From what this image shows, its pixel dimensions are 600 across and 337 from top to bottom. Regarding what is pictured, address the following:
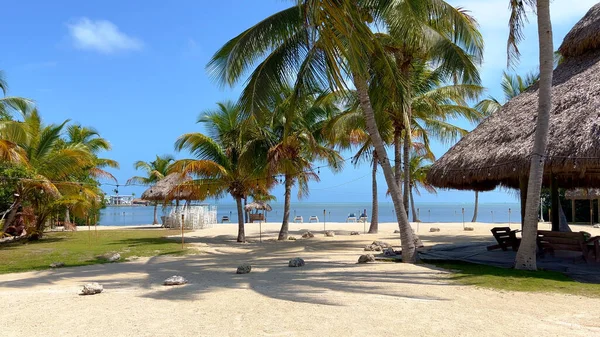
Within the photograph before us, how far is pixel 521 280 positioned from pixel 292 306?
3.66 meters

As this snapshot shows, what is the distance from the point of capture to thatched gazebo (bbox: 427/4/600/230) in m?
7.84

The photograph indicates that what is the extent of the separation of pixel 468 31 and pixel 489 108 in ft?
43.2

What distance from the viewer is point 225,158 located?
1661 cm

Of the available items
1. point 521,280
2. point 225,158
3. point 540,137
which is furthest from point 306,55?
point 225,158

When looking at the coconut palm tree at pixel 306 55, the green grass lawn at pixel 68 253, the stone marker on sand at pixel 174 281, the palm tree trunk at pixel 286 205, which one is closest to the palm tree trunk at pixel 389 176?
the coconut palm tree at pixel 306 55

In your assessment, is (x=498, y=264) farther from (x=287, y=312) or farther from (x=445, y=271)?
(x=287, y=312)

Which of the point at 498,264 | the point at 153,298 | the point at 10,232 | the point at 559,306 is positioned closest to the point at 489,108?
the point at 498,264

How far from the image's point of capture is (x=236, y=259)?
454 inches

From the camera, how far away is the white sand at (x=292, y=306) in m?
4.61

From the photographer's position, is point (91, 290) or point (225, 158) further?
point (225, 158)

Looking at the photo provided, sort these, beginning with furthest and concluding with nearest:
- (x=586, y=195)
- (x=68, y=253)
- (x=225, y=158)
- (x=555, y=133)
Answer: (x=586, y=195) < (x=225, y=158) < (x=68, y=253) < (x=555, y=133)

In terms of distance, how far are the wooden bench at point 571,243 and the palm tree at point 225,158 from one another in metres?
9.36

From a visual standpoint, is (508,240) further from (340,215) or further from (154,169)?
(340,215)

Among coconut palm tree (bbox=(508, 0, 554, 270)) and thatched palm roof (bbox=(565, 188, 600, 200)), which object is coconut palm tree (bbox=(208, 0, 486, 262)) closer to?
coconut palm tree (bbox=(508, 0, 554, 270))
